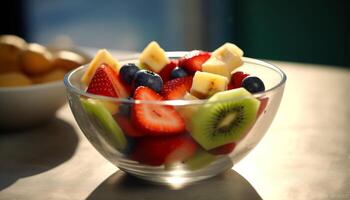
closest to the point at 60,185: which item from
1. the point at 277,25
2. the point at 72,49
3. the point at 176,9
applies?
the point at 72,49

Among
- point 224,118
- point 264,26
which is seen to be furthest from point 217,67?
point 264,26

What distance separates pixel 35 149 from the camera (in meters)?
0.95

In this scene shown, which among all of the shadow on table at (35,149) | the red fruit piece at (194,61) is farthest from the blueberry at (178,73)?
the shadow on table at (35,149)

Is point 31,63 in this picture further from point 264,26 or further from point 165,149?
point 264,26

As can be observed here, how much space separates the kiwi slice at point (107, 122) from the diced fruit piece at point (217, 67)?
0.62 feet

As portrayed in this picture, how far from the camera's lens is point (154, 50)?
2.89 feet

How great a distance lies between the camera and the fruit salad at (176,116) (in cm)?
68

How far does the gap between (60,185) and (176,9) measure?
106 inches

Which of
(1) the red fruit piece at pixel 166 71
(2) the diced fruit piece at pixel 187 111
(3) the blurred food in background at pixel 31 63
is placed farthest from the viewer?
(3) the blurred food in background at pixel 31 63

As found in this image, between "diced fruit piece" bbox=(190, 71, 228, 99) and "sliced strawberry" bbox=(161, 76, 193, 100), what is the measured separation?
3cm

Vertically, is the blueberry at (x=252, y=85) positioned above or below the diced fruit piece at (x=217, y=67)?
below

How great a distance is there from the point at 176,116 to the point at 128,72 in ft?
0.62

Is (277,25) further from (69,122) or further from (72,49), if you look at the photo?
(69,122)

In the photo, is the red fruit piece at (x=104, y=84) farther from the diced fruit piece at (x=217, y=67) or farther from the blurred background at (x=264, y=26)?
the blurred background at (x=264, y=26)
